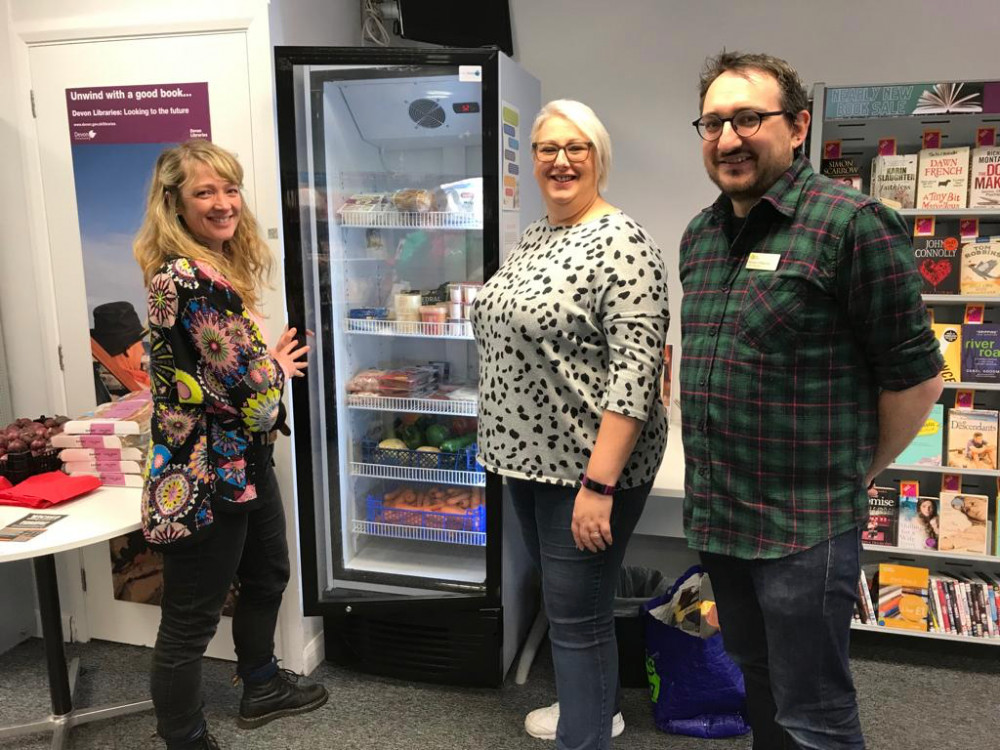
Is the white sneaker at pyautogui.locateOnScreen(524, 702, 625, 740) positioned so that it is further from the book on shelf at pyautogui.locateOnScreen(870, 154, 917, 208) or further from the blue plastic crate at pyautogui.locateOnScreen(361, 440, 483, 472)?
the book on shelf at pyautogui.locateOnScreen(870, 154, 917, 208)

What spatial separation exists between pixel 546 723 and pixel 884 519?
1425mm

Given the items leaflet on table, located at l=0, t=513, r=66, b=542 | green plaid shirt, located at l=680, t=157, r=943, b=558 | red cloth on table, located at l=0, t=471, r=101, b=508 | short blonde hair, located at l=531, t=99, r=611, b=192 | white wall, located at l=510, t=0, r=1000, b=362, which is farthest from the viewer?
white wall, located at l=510, t=0, r=1000, b=362

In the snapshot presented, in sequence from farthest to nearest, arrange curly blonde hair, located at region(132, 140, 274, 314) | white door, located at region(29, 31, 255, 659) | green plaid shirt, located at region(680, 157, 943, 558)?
white door, located at region(29, 31, 255, 659) < curly blonde hair, located at region(132, 140, 274, 314) < green plaid shirt, located at region(680, 157, 943, 558)

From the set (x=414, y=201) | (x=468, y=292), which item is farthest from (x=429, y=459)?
(x=414, y=201)

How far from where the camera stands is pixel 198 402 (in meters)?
1.86

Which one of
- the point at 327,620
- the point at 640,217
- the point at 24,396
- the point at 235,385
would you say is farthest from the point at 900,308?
the point at 24,396

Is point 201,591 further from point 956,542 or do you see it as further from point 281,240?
point 956,542

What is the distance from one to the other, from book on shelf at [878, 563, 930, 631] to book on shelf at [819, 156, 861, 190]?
141 centimetres

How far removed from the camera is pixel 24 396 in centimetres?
285

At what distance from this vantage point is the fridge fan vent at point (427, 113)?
2.51 m

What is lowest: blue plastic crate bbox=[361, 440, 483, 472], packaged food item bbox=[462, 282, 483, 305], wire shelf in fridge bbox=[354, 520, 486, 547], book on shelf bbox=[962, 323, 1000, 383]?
wire shelf in fridge bbox=[354, 520, 486, 547]

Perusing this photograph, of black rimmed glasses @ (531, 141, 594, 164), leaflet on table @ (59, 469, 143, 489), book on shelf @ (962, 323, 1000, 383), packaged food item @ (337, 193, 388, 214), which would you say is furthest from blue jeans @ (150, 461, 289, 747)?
book on shelf @ (962, 323, 1000, 383)

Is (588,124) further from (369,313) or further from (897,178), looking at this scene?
(897,178)

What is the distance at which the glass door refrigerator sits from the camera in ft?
7.66
